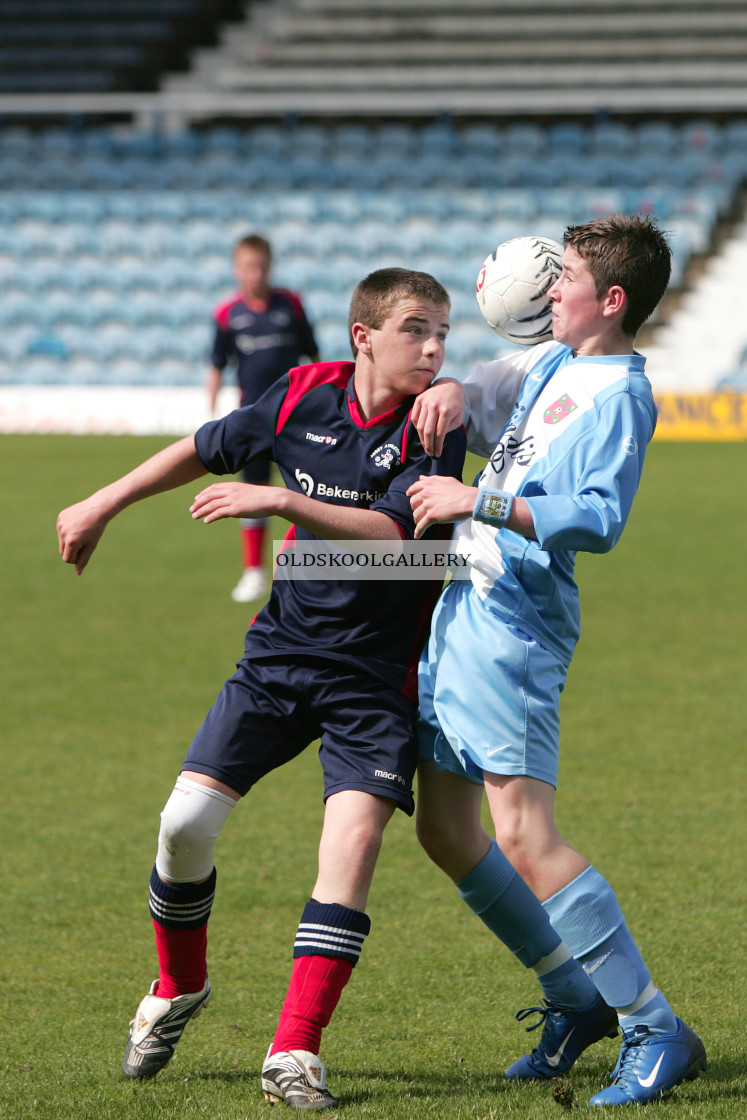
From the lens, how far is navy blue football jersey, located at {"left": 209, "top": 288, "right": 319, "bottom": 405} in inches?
336

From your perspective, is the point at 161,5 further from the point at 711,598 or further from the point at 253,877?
the point at 253,877

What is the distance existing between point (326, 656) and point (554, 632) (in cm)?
46

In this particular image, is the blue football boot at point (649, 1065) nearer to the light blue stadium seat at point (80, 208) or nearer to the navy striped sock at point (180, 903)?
the navy striped sock at point (180, 903)

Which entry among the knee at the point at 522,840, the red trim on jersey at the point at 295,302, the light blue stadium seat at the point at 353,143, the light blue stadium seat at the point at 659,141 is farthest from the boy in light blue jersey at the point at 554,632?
the light blue stadium seat at the point at 353,143

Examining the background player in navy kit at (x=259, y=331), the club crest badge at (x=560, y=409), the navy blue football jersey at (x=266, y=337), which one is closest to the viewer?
the club crest badge at (x=560, y=409)

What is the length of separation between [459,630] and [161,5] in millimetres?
24836

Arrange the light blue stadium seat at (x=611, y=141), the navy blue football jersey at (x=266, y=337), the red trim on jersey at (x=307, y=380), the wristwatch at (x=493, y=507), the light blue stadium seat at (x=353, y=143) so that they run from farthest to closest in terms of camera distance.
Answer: the light blue stadium seat at (x=353, y=143) < the light blue stadium seat at (x=611, y=141) < the navy blue football jersey at (x=266, y=337) < the red trim on jersey at (x=307, y=380) < the wristwatch at (x=493, y=507)

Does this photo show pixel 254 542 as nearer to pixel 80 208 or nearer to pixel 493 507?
pixel 493 507

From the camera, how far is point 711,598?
7.95 m

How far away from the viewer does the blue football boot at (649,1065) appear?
2.50 m

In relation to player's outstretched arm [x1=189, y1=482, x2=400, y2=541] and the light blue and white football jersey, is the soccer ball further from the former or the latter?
player's outstretched arm [x1=189, y1=482, x2=400, y2=541]

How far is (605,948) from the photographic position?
2.54m

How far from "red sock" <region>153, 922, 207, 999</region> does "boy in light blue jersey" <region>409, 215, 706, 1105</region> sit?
56cm

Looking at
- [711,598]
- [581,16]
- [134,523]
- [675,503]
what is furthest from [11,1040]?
[581,16]
